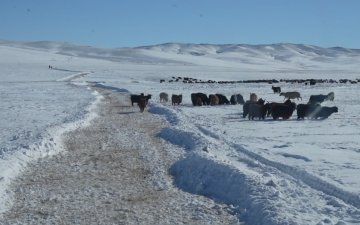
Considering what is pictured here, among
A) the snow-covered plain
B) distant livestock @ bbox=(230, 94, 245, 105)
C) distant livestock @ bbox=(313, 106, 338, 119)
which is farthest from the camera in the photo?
distant livestock @ bbox=(230, 94, 245, 105)

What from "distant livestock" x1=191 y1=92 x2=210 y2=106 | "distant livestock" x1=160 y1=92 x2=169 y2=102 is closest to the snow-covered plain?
"distant livestock" x1=191 y1=92 x2=210 y2=106

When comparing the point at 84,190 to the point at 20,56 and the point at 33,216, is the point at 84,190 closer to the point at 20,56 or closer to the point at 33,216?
the point at 33,216

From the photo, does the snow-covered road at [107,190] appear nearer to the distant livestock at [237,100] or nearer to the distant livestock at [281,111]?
the distant livestock at [281,111]

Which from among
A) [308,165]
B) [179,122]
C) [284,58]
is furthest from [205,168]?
[284,58]

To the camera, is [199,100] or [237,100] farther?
[237,100]

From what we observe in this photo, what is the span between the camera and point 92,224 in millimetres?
7465

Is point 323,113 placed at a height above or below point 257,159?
above

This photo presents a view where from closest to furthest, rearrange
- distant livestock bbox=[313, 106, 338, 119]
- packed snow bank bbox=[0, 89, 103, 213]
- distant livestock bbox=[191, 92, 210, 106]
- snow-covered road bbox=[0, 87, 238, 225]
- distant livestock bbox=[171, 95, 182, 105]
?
1. snow-covered road bbox=[0, 87, 238, 225]
2. packed snow bank bbox=[0, 89, 103, 213]
3. distant livestock bbox=[313, 106, 338, 119]
4. distant livestock bbox=[191, 92, 210, 106]
5. distant livestock bbox=[171, 95, 182, 105]

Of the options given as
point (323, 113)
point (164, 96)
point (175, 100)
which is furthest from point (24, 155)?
point (164, 96)

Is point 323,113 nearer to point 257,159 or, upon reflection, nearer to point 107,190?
point 257,159

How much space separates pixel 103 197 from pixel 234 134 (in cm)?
800

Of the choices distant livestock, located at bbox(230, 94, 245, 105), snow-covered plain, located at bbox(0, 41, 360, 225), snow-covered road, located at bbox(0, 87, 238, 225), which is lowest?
snow-covered road, located at bbox(0, 87, 238, 225)

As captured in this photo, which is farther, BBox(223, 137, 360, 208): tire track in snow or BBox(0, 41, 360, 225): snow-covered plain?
BBox(223, 137, 360, 208): tire track in snow

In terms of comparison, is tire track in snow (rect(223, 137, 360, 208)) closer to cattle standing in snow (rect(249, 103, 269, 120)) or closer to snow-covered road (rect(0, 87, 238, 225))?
snow-covered road (rect(0, 87, 238, 225))
